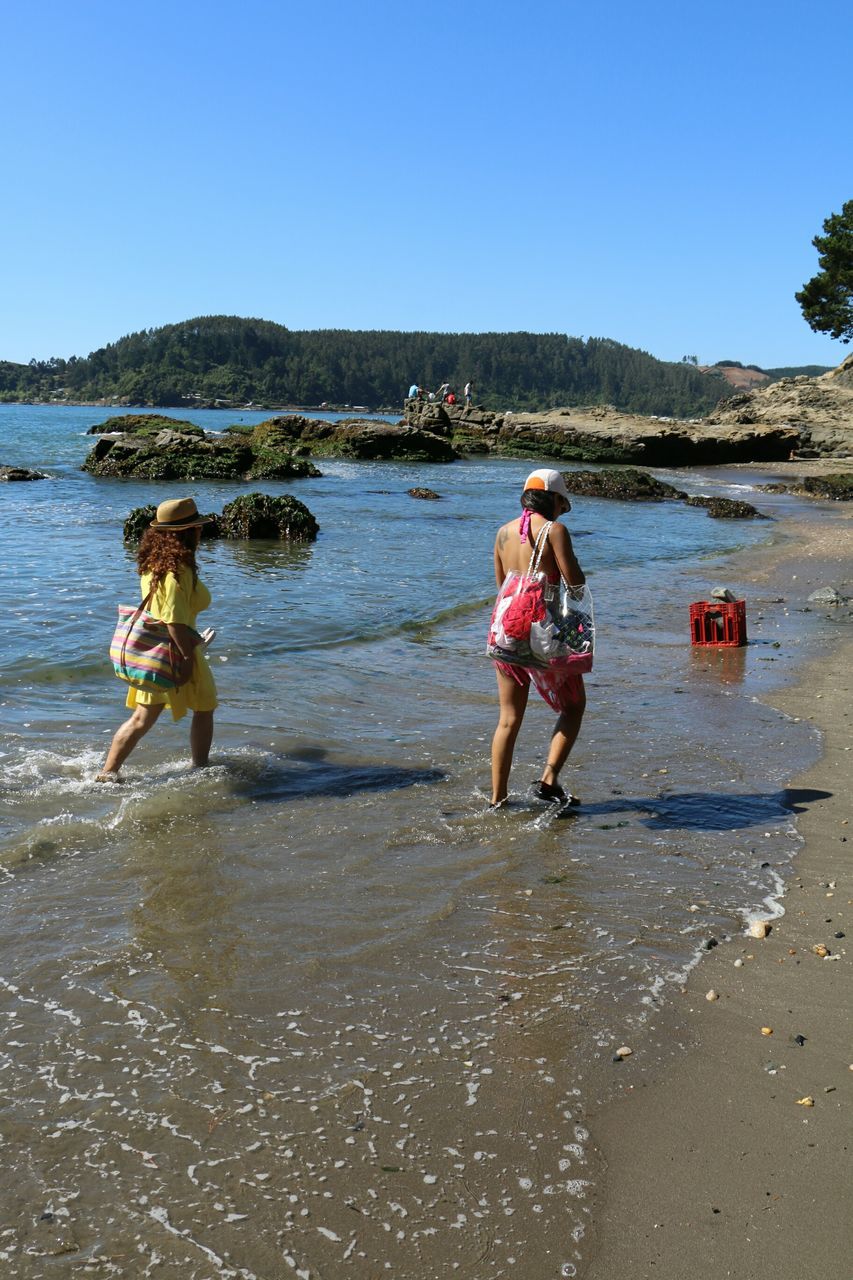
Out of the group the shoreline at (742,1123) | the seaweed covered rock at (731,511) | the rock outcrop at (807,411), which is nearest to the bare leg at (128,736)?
the shoreline at (742,1123)

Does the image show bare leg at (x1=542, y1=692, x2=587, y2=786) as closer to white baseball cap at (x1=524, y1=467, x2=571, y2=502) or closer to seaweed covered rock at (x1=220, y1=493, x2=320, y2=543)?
white baseball cap at (x1=524, y1=467, x2=571, y2=502)

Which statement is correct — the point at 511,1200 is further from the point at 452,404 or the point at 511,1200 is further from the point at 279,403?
the point at 279,403

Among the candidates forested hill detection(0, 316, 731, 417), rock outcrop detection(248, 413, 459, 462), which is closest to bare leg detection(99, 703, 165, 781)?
rock outcrop detection(248, 413, 459, 462)

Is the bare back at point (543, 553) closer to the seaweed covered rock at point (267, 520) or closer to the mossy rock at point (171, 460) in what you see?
the seaweed covered rock at point (267, 520)

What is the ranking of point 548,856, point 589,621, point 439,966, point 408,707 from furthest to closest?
point 408,707, point 589,621, point 548,856, point 439,966

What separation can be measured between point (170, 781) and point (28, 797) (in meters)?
0.81

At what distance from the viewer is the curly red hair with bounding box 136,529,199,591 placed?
6.10m

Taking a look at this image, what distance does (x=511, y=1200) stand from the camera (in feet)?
9.37

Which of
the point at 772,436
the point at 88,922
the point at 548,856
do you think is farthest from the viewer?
the point at 772,436

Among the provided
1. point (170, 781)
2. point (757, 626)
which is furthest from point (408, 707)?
point (757, 626)

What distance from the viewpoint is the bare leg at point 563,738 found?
19.5ft

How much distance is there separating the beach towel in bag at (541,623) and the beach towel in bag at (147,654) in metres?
1.91

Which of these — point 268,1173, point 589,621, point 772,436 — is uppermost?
point 772,436

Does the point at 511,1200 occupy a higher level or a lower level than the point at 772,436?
lower
